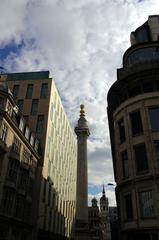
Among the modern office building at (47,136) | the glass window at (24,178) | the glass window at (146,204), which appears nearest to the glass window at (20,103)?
the modern office building at (47,136)

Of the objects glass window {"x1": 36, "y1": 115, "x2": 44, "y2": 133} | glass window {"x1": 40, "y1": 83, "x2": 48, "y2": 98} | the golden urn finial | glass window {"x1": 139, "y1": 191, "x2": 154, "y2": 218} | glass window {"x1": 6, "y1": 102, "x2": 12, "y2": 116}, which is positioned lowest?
glass window {"x1": 139, "y1": 191, "x2": 154, "y2": 218}

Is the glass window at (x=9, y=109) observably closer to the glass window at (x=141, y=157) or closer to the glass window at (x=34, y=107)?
the glass window at (x=34, y=107)

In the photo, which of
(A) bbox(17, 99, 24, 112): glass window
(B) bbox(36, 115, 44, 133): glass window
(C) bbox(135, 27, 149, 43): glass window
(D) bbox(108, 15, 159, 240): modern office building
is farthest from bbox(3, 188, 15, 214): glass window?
(C) bbox(135, 27, 149, 43): glass window

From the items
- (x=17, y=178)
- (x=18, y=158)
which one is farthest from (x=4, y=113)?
(x=17, y=178)

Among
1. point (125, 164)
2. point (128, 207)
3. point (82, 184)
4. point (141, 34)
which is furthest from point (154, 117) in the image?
point (141, 34)

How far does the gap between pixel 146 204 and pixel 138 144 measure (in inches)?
261

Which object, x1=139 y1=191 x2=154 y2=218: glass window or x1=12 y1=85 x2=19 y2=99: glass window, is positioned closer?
x1=139 y1=191 x2=154 y2=218: glass window

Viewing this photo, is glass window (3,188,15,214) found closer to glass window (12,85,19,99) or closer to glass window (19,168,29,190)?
glass window (19,168,29,190)

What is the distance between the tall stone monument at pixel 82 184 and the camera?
36188 millimetres

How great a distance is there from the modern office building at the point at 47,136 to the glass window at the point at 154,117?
24332 millimetres

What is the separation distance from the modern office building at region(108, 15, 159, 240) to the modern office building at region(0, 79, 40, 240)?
1440cm

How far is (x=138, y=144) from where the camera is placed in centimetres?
2811

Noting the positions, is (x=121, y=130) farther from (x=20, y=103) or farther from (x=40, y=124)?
(x=20, y=103)

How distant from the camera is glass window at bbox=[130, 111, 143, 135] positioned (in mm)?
29141
